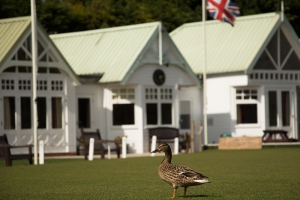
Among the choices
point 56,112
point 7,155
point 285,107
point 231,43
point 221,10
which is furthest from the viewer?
point 285,107

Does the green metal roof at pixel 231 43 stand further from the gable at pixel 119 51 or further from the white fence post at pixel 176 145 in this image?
the white fence post at pixel 176 145

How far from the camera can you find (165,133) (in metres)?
37.5

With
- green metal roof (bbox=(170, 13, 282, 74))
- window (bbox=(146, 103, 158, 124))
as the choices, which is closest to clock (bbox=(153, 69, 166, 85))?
window (bbox=(146, 103, 158, 124))

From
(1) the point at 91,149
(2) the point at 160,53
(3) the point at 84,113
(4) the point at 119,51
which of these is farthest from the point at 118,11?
(1) the point at 91,149

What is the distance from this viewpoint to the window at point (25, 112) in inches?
1292

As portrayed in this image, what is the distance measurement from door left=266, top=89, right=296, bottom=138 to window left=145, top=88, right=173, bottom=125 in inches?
223

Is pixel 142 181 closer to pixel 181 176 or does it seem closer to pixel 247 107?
pixel 181 176

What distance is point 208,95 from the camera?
138 feet

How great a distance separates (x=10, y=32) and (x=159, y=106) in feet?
27.7

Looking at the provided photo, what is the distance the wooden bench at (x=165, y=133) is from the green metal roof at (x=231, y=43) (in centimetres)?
491

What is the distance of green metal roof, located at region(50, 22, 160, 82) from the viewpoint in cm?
3650

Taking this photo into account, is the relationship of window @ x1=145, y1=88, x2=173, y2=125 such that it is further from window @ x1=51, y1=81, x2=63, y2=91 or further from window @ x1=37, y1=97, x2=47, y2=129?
window @ x1=37, y1=97, x2=47, y2=129

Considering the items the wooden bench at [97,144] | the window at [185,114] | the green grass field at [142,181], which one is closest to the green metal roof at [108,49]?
the wooden bench at [97,144]

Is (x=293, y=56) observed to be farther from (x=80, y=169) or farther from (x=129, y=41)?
(x=80, y=169)
